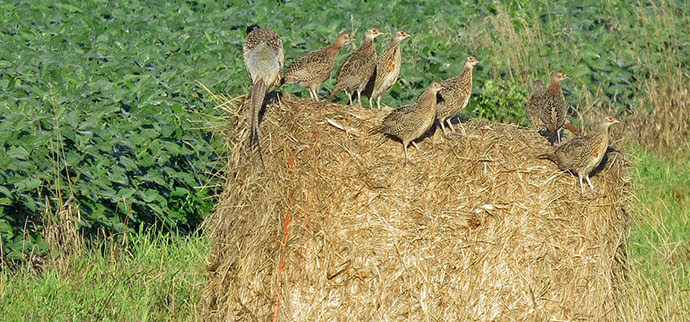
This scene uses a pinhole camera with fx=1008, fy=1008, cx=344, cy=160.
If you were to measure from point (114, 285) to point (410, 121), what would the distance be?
2486mm

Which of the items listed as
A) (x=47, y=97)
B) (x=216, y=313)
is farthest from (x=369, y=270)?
(x=47, y=97)

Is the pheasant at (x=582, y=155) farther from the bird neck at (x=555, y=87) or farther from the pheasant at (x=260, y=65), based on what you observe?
the pheasant at (x=260, y=65)

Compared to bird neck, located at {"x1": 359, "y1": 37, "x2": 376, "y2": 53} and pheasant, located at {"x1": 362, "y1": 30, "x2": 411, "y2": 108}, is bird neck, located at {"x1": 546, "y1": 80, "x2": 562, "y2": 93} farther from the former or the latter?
bird neck, located at {"x1": 359, "y1": 37, "x2": 376, "y2": 53}

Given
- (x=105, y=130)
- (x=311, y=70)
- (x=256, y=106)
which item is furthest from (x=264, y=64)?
(x=105, y=130)

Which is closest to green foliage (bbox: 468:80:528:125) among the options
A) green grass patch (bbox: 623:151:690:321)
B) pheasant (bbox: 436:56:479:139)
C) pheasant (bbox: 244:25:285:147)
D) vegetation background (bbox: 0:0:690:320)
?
vegetation background (bbox: 0:0:690:320)

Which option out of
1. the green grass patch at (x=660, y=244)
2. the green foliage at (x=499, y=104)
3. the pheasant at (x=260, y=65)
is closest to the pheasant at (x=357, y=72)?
the pheasant at (x=260, y=65)

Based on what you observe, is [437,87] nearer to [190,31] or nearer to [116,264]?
[116,264]

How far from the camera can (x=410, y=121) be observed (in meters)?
6.58

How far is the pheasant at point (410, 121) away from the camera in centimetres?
655

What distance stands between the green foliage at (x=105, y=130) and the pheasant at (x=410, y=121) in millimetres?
1881

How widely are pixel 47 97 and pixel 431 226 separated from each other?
4.09 metres

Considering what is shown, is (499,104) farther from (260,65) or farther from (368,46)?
(260,65)

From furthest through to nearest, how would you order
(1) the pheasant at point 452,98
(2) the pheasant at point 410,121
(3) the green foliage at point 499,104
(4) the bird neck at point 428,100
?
(3) the green foliage at point 499,104
(1) the pheasant at point 452,98
(4) the bird neck at point 428,100
(2) the pheasant at point 410,121

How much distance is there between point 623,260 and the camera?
7195mm
